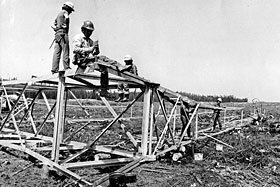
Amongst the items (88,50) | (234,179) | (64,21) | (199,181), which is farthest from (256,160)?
(64,21)

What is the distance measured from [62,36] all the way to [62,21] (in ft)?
1.43

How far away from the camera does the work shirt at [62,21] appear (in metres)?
8.41

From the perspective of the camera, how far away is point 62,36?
8.48 metres

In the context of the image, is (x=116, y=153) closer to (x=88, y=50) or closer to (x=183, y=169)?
(x=183, y=169)

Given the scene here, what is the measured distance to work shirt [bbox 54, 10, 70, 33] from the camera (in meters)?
8.41

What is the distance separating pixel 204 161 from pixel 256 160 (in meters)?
1.91

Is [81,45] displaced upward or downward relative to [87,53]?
upward

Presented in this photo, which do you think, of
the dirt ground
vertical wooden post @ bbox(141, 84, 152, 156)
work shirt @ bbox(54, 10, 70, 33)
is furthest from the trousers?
the dirt ground

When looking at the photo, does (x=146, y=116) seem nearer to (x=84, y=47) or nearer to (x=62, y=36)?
(x=84, y=47)

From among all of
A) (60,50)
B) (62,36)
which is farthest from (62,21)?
(60,50)

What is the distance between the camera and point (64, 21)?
27.8 ft

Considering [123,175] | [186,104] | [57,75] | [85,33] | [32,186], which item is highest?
[85,33]

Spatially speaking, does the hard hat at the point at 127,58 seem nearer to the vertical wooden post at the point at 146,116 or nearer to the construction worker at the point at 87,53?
the construction worker at the point at 87,53

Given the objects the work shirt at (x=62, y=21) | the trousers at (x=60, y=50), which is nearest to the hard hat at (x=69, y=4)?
the work shirt at (x=62, y=21)
